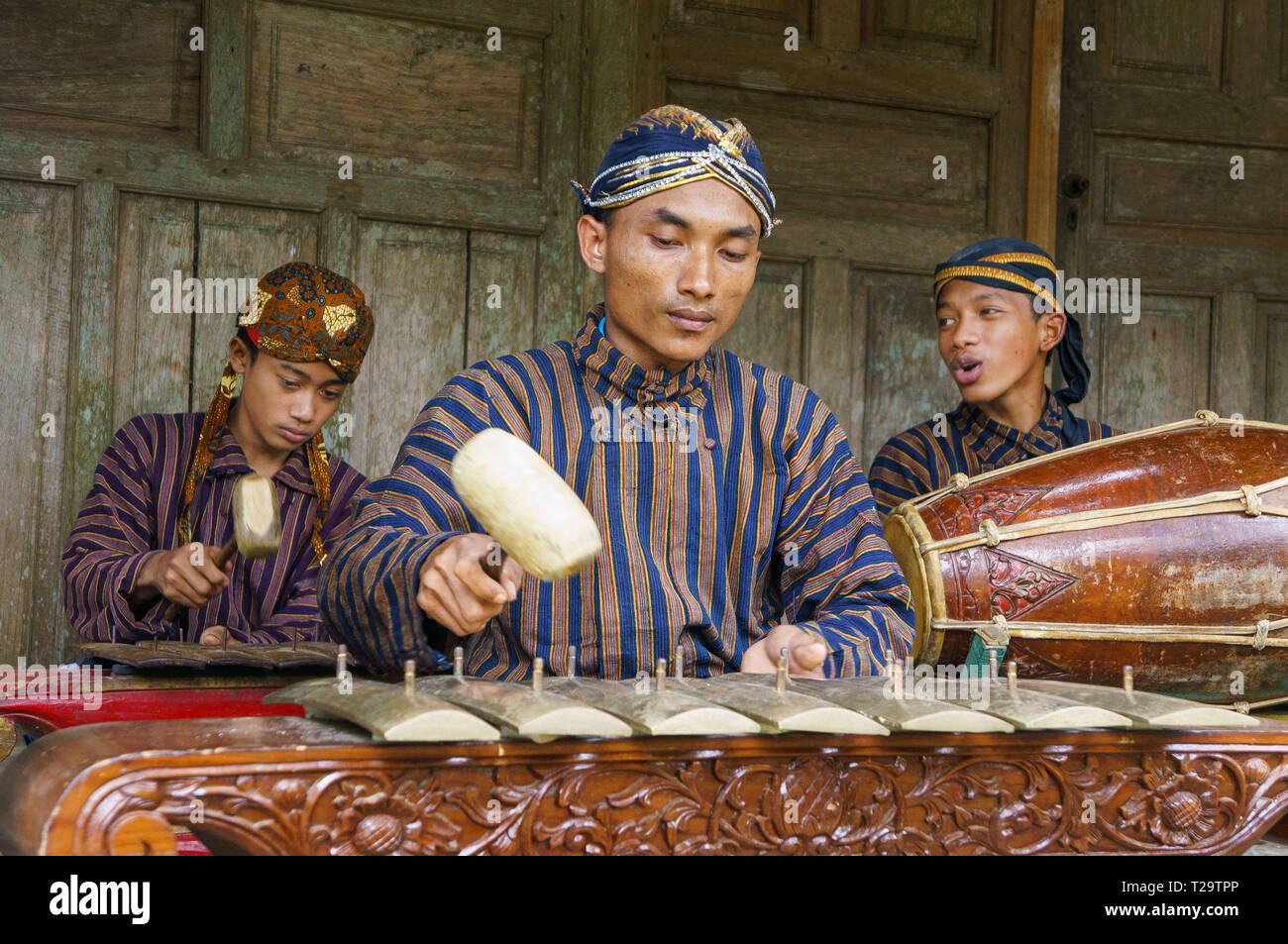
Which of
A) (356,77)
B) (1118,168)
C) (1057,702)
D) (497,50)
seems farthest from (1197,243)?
(1057,702)

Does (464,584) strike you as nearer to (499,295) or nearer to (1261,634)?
(1261,634)

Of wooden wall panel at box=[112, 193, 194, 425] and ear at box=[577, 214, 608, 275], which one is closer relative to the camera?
ear at box=[577, 214, 608, 275]

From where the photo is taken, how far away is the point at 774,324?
4887 millimetres

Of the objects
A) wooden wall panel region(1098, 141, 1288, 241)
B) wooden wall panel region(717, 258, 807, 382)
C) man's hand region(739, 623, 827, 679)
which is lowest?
man's hand region(739, 623, 827, 679)

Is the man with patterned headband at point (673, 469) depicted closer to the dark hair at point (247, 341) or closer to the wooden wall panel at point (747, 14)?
the dark hair at point (247, 341)

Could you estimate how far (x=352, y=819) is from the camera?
1.68m

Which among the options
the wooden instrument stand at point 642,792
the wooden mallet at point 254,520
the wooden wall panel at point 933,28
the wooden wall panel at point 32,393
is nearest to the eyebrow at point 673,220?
the wooden mallet at point 254,520

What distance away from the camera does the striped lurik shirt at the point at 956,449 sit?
412cm

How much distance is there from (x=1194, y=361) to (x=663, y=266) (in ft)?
11.1

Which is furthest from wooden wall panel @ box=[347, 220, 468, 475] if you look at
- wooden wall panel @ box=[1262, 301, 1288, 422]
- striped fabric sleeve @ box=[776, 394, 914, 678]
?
wooden wall panel @ box=[1262, 301, 1288, 422]

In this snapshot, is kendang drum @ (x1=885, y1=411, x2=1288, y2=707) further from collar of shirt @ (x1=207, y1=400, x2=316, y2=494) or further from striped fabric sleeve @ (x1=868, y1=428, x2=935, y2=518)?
collar of shirt @ (x1=207, y1=400, x2=316, y2=494)

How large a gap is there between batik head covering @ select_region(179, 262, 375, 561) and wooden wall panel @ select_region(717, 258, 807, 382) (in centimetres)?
142

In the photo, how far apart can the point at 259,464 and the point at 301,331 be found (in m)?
0.40

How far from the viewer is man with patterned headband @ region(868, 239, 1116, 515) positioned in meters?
4.12
